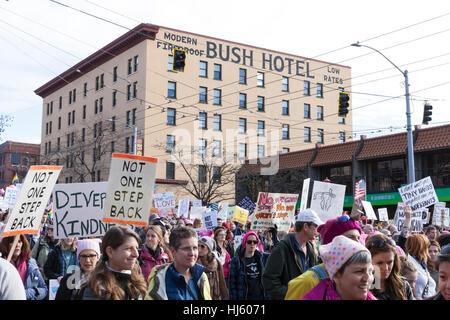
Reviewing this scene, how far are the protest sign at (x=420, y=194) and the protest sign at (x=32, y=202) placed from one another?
911 centimetres

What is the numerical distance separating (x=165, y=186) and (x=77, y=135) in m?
15.3

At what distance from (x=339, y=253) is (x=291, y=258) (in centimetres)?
182

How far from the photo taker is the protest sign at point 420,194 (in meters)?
12.6

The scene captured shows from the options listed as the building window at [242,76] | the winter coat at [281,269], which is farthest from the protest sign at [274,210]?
the building window at [242,76]

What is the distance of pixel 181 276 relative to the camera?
4.17 metres

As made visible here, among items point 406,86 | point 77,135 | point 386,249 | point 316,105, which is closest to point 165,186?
point 77,135

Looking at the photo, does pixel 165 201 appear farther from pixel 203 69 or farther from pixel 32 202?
pixel 203 69

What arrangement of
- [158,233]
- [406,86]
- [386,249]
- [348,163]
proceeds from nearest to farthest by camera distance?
1. [386,249]
2. [158,233]
3. [406,86]
4. [348,163]

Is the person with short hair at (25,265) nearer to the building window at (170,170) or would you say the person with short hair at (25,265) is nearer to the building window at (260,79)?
the building window at (170,170)

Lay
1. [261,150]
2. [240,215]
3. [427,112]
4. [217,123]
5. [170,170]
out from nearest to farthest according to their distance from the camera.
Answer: [240,215] < [427,112] < [170,170] < [217,123] < [261,150]

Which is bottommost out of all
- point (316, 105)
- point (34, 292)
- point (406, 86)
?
point (34, 292)

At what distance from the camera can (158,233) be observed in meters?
7.05

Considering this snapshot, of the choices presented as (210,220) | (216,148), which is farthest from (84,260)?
(216,148)

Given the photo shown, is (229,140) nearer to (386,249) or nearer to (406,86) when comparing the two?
(406,86)
